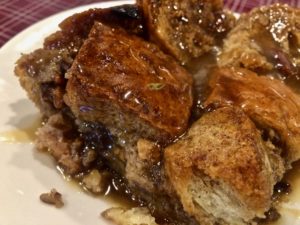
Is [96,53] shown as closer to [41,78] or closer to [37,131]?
[41,78]

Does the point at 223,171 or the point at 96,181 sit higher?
the point at 223,171

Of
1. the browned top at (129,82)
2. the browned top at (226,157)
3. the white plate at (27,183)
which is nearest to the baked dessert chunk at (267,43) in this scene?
the browned top at (129,82)

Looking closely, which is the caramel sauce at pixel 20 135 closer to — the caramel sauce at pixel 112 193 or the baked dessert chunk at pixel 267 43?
the caramel sauce at pixel 112 193

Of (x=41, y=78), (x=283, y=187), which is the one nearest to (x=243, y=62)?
(x=283, y=187)

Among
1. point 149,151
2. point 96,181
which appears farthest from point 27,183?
point 149,151

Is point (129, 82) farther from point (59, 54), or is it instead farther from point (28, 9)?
point (28, 9)

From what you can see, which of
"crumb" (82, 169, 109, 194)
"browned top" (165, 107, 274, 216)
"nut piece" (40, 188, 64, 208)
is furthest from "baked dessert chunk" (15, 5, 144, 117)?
"browned top" (165, 107, 274, 216)

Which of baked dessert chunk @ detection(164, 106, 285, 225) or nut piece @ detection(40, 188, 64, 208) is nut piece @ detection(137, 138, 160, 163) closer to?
baked dessert chunk @ detection(164, 106, 285, 225)
